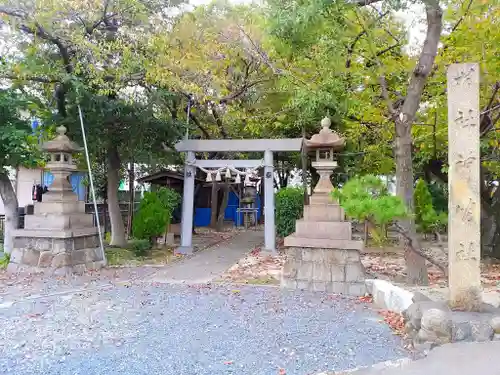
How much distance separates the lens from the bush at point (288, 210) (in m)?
13.4

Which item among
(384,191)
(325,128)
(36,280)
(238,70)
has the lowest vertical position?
(36,280)

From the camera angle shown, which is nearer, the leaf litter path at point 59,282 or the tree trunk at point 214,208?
the leaf litter path at point 59,282

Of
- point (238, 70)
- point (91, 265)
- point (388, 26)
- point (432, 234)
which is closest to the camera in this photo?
point (91, 265)

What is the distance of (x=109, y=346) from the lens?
4.38m

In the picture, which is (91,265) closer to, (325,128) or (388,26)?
(325,128)

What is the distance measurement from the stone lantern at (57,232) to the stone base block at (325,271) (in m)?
4.45

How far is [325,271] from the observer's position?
7.14 meters

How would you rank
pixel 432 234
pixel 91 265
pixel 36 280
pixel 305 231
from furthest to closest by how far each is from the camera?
pixel 432 234
pixel 91 265
pixel 36 280
pixel 305 231

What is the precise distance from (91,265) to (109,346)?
4989 mm

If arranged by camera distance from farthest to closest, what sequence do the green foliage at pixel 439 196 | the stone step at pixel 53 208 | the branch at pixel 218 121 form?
the green foliage at pixel 439 196, the branch at pixel 218 121, the stone step at pixel 53 208

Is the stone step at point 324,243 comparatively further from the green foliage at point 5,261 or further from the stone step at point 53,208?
the green foliage at point 5,261

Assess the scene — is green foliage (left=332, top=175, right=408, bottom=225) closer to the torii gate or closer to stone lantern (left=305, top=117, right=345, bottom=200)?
stone lantern (left=305, top=117, right=345, bottom=200)

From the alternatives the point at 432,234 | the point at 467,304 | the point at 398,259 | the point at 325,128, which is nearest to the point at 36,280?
the point at 325,128

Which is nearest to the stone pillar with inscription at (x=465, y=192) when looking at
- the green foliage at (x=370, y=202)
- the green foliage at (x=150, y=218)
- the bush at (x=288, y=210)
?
the green foliage at (x=370, y=202)
